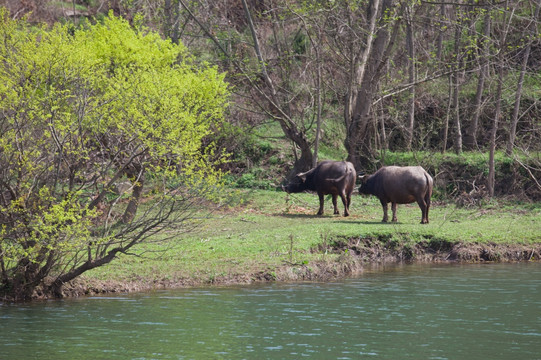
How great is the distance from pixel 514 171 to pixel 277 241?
41.1 feet

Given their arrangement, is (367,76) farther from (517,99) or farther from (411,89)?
(517,99)

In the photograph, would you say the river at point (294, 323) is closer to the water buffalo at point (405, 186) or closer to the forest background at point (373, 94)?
the water buffalo at point (405, 186)

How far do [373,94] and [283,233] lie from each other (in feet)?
30.4

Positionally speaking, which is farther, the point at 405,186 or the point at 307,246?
the point at 405,186

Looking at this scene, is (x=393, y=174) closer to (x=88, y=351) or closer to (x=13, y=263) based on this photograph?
(x=13, y=263)

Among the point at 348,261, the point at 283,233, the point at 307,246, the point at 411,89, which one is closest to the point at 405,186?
the point at 283,233

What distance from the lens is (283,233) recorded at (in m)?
18.7

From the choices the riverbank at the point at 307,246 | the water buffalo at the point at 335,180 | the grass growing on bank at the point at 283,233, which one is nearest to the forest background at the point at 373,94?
the grass growing on bank at the point at 283,233

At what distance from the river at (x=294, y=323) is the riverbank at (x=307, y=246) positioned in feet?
2.27

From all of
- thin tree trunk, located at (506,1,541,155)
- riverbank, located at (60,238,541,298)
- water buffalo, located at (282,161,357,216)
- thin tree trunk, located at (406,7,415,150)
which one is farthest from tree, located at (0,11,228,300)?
thin tree trunk, located at (406,7,415,150)

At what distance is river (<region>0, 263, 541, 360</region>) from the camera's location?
999cm

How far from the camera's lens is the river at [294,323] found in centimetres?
Result: 999

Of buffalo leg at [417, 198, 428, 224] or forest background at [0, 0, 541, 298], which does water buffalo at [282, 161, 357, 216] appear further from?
forest background at [0, 0, 541, 298]

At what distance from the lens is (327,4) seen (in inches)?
966
